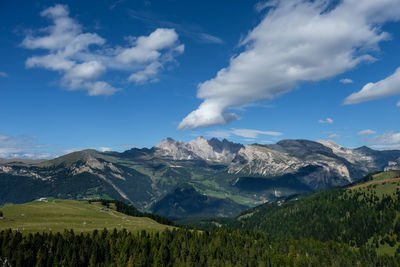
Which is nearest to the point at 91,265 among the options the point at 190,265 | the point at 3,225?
the point at 190,265

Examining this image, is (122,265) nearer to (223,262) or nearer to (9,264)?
(9,264)

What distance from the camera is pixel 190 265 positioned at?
180 m

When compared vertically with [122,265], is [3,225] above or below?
above

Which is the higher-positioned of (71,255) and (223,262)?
(71,255)

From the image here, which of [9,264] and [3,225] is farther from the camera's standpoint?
[3,225]

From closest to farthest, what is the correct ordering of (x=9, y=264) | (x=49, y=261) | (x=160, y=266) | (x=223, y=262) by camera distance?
(x=9, y=264), (x=49, y=261), (x=160, y=266), (x=223, y=262)

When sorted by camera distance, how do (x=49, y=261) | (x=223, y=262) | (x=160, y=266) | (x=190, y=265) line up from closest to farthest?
→ (x=49, y=261) → (x=160, y=266) → (x=190, y=265) → (x=223, y=262)

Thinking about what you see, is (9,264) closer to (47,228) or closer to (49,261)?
(49,261)

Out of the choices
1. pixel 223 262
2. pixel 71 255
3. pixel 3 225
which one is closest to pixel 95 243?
pixel 71 255

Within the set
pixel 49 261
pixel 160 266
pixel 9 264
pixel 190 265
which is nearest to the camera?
pixel 9 264

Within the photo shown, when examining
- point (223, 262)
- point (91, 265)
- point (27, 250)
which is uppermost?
point (27, 250)

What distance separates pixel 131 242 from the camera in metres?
184

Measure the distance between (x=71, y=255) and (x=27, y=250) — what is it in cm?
2200

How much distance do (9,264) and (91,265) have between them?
125 feet
